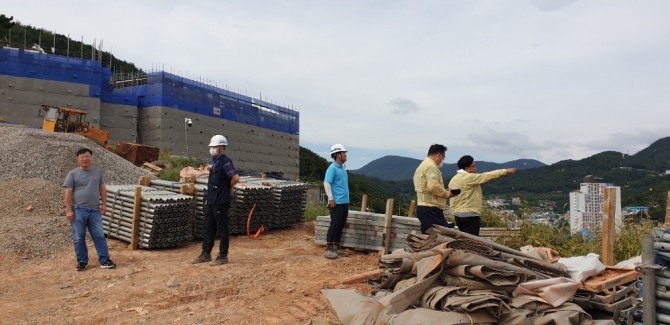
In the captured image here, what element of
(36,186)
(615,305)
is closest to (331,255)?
(615,305)

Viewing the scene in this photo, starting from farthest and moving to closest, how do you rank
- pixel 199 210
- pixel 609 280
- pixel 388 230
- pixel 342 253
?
pixel 199 210, pixel 342 253, pixel 388 230, pixel 609 280

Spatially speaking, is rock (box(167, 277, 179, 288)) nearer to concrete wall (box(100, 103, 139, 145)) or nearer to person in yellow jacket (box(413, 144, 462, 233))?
person in yellow jacket (box(413, 144, 462, 233))

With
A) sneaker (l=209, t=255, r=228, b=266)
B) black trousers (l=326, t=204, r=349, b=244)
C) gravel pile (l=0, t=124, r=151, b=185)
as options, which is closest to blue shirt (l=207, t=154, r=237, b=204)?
sneaker (l=209, t=255, r=228, b=266)

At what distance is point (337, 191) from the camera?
24.8ft

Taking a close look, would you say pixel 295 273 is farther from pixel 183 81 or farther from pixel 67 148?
pixel 183 81

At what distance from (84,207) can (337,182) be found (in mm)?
3794

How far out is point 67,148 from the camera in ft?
52.7

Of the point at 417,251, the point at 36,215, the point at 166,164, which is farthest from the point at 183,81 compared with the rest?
the point at 417,251

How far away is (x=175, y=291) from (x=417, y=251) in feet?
10.1

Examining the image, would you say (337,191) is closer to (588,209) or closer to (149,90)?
(588,209)

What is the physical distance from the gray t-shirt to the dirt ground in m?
1.00

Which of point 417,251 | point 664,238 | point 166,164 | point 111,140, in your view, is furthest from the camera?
point 111,140

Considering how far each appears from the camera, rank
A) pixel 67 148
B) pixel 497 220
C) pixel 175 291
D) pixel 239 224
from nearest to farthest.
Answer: pixel 175 291 → pixel 497 220 → pixel 239 224 → pixel 67 148

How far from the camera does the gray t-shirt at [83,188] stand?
7.07 m
